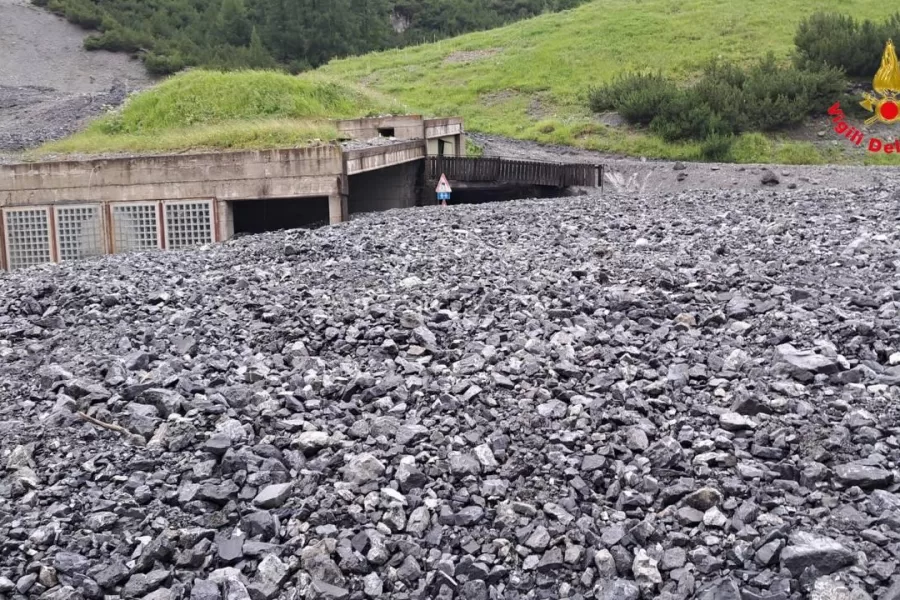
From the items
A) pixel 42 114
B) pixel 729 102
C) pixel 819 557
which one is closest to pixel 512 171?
pixel 729 102

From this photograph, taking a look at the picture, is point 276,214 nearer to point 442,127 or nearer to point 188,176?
point 188,176

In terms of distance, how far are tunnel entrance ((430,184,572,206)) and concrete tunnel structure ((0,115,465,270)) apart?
17.9 ft

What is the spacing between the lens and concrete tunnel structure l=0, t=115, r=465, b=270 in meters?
13.9

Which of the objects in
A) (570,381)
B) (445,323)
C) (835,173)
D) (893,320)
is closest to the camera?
(570,381)

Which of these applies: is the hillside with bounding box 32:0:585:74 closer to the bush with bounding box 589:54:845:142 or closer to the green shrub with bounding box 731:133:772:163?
the bush with bounding box 589:54:845:142

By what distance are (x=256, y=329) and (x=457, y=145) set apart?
656 inches

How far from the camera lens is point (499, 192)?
20172 millimetres

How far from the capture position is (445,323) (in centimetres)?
645

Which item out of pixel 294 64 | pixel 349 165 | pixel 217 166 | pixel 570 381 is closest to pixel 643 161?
pixel 349 165

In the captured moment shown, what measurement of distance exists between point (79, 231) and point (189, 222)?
1.99 metres

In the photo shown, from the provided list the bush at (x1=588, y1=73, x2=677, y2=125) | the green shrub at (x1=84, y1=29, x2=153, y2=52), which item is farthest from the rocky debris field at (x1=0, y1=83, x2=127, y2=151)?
the bush at (x1=588, y1=73, x2=677, y2=125)

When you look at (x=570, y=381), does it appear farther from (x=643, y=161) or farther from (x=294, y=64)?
(x=294, y=64)

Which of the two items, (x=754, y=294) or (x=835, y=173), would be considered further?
(x=835, y=173)

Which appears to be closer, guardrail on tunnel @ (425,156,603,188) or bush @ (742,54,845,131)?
guardrail on tunnel @ (425,156,603,188)
